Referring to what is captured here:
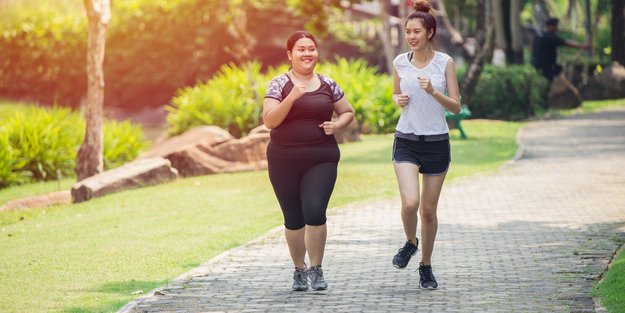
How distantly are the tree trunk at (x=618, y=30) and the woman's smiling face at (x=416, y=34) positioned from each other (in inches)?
217

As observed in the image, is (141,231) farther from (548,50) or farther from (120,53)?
(120,53)

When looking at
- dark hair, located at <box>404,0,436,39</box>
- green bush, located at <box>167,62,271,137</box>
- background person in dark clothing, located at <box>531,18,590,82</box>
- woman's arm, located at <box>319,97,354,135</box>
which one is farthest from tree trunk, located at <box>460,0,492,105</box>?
woman's arm, located at <box>319,97,354,135</box>

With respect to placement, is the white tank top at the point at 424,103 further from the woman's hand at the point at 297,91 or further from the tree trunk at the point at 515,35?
the tree trunk at the point at 515,35

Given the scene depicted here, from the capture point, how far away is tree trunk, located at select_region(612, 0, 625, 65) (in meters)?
13.3

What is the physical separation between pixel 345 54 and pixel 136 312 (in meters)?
34.0

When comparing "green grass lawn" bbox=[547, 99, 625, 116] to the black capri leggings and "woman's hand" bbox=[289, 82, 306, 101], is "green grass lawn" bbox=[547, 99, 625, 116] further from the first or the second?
"woman's hand" bbox=[289, 82, 306, 101]

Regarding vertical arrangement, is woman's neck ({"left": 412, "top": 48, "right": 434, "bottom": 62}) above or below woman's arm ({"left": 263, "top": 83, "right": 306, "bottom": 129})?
above

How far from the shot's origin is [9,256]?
1127 centimetres

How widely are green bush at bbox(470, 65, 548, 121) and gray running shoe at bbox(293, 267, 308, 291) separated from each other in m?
19.1

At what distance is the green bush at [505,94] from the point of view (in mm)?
27275

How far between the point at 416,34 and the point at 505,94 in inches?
765

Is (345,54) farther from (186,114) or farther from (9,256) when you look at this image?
(9,256)

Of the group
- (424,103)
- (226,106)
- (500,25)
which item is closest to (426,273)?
(424,103)

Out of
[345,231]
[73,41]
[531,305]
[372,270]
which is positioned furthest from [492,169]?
[73,41]
